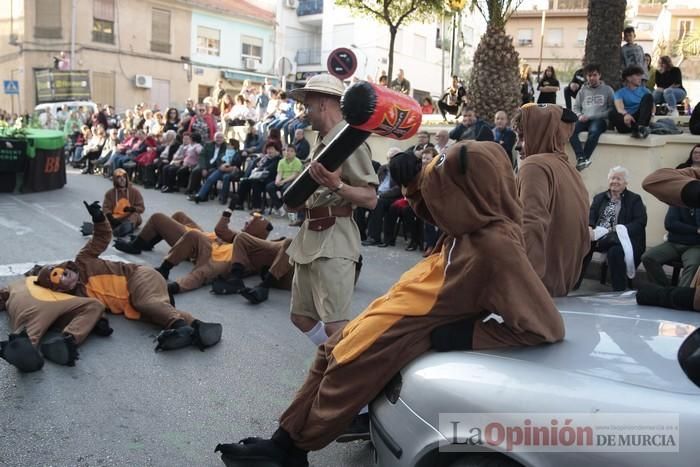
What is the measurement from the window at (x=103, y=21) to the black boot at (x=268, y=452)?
36.2 meters

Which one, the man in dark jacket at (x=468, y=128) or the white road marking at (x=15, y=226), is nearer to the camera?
the white road marking at (x=15, y=226)

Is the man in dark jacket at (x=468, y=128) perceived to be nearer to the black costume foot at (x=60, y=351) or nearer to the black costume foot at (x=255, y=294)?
the black costume foot at (x=255, y=294)

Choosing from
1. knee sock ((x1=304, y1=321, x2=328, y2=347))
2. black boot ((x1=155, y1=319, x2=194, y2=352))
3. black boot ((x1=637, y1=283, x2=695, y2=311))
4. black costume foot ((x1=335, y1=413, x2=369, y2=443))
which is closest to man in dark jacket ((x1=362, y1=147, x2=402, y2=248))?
black boot ((x1=155, y1=319, x2=194, y2=352))

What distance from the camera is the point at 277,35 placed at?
144ft

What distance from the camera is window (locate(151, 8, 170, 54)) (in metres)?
37.4

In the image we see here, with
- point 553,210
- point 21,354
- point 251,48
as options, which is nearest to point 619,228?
point 553,210

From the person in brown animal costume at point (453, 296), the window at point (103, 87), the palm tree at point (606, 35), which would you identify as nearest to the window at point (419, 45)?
the window at point (103, 87)

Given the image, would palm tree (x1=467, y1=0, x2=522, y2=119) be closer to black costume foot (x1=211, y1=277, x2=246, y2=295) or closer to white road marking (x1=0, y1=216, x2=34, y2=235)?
black costume foot (x1=211, y1=277, x2=246, y2=295)

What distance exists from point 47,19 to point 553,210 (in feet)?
120

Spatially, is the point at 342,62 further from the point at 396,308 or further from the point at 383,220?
the point at 396,308

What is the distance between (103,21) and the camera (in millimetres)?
35250

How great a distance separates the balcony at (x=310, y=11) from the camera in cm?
4341

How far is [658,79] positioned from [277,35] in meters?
34.0

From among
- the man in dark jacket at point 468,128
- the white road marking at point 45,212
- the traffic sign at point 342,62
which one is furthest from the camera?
the traffic sign at point 342,62
